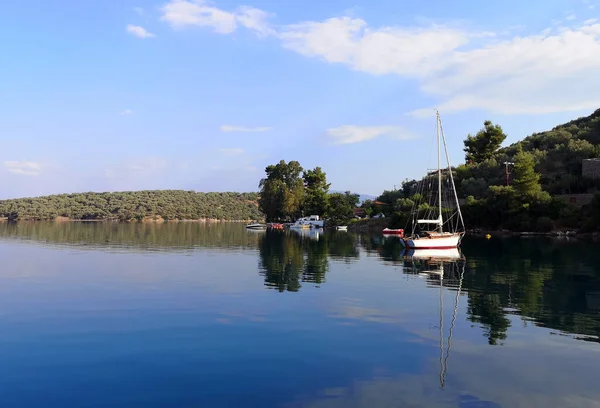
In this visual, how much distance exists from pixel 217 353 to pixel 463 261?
96.1 feet

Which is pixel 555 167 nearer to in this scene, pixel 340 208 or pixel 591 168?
pixel 591 168

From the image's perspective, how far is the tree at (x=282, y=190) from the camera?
5007 inches

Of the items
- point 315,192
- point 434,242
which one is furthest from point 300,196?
point 434,242

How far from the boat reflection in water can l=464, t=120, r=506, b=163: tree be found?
71.4 meters

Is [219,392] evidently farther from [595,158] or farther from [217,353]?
[595,158]

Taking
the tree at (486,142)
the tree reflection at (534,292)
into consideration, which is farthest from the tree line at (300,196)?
the tree reflection at (534,292)

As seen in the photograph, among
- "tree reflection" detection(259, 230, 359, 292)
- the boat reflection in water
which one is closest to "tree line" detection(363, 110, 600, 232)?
the boat reflection in water

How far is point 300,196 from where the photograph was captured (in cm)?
12962

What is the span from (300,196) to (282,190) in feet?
18.0

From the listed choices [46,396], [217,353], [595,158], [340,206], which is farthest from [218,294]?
[340,206]

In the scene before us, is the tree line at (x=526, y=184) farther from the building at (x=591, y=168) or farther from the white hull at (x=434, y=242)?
the white hull at (x=434, y=242)

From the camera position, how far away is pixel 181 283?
25.7m

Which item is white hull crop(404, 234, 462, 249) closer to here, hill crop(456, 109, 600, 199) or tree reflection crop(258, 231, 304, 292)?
tree reflection crop(258, 231, 304, 292)

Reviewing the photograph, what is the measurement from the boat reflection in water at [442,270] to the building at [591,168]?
48333mm
